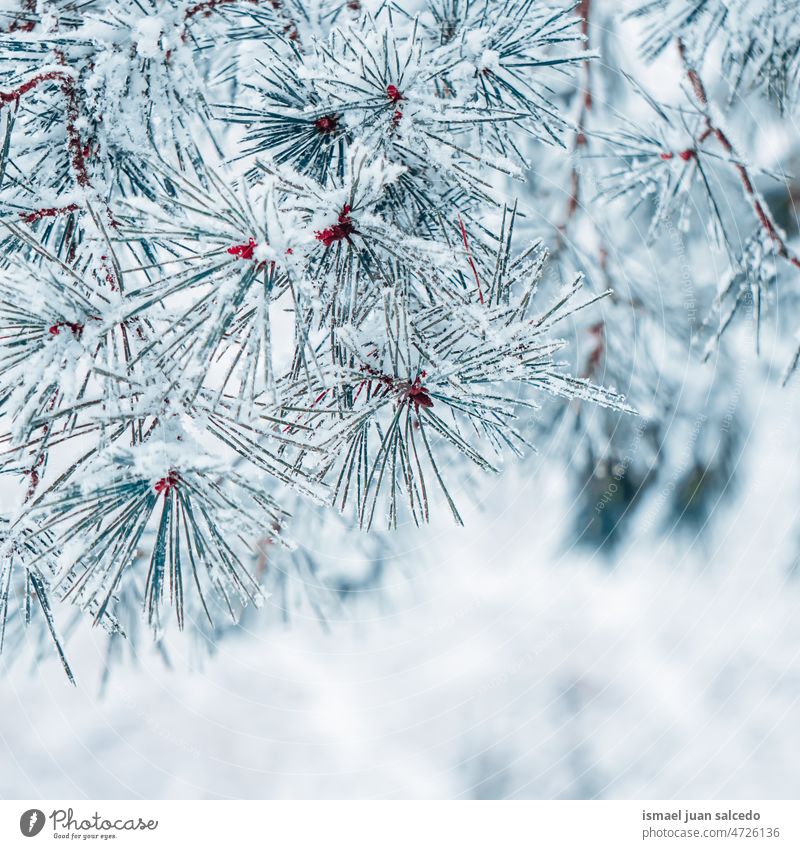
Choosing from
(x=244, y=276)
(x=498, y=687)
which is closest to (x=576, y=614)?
(x=498, y=687)

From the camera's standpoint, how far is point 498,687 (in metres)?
1.63

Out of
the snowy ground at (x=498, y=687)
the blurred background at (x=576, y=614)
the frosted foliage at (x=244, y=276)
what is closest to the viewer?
the frosted foliage at (x=244, y=276)

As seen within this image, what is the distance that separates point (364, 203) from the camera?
277mm

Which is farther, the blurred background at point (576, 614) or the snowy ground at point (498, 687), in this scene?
the snowy ground at point (498, 687)

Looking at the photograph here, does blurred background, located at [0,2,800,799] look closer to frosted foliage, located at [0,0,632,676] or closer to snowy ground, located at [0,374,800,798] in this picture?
snowy ground, located at [0,374,800,798]

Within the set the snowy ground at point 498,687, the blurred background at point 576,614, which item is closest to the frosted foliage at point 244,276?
the blurred background at point 576,614

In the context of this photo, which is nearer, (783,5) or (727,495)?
(783,5)

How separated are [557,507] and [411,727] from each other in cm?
80

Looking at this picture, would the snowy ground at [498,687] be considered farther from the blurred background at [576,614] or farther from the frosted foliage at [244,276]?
the frosted foliage at [244,276]

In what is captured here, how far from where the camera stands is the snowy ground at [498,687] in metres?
1.07

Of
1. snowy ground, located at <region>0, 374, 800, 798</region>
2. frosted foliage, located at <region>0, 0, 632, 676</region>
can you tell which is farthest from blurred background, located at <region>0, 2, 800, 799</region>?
frosted foliage, located at <region>0, 0, 632, 676</region>

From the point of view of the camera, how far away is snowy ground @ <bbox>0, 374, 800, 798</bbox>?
1.07 m

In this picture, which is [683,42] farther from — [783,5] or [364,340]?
[364,340]
